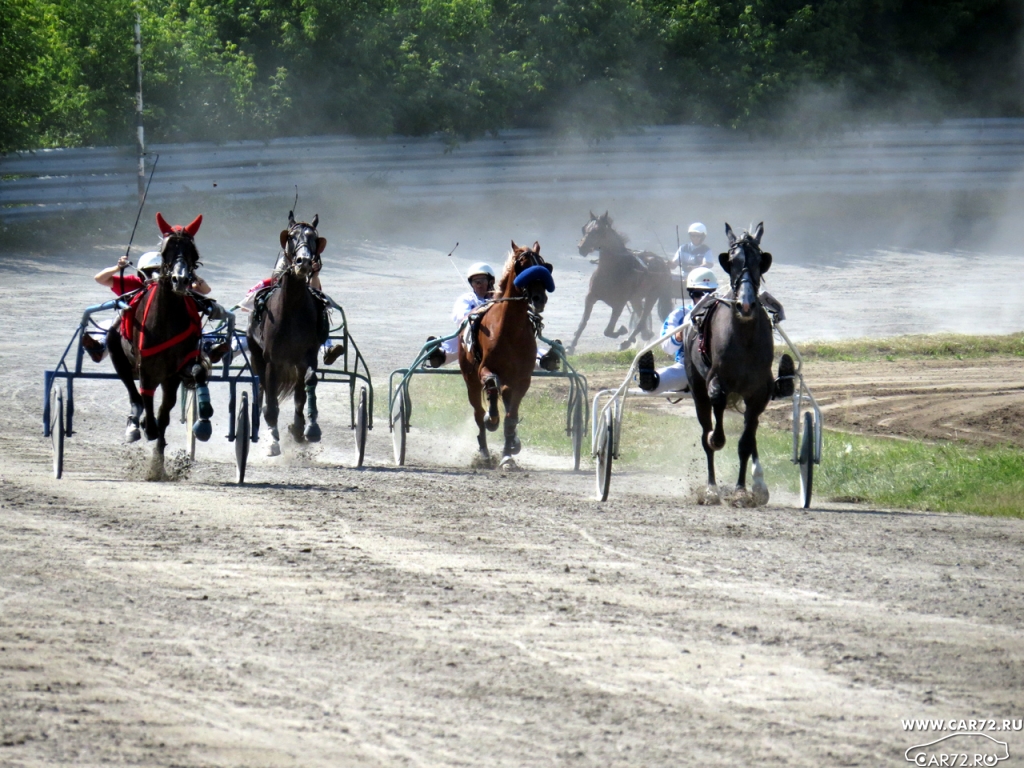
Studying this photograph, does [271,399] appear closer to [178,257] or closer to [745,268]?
[178,257]

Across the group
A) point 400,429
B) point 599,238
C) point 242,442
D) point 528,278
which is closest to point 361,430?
point 400,429

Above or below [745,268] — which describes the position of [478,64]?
above

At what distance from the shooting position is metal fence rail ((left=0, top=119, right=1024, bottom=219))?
78.2 feet

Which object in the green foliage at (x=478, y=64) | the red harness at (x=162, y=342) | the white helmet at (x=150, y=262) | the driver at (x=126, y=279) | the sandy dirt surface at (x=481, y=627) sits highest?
the green foliage at (x=478, y=64)

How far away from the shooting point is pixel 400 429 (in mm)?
11195

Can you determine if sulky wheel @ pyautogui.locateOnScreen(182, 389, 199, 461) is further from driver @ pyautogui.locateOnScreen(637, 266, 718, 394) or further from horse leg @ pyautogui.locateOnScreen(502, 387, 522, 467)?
driver @ pyautogui.locateOnScreen(637, 266, 718, 394)

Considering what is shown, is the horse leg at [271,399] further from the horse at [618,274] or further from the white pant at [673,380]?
the horse at [618,274]

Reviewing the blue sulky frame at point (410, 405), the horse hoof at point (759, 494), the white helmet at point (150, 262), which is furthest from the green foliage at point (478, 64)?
the horse hoof at point (759, 494)

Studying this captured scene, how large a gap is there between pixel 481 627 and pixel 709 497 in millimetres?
3873

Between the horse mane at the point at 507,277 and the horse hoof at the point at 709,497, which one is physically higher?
the horse mane at the point at 507,277

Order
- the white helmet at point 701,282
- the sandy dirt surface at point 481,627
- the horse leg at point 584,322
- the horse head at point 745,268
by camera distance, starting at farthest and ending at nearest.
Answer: the horse leg at point 584,322, the white helmet at point 701,282, the horse head at point 745,268, the sandy dirt surface at point 481,627

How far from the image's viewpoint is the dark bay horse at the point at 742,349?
8672 mm

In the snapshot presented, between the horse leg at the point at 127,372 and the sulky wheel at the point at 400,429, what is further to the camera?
the sulky wheel at the point at 400,429

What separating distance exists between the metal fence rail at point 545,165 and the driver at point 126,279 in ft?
44.8
